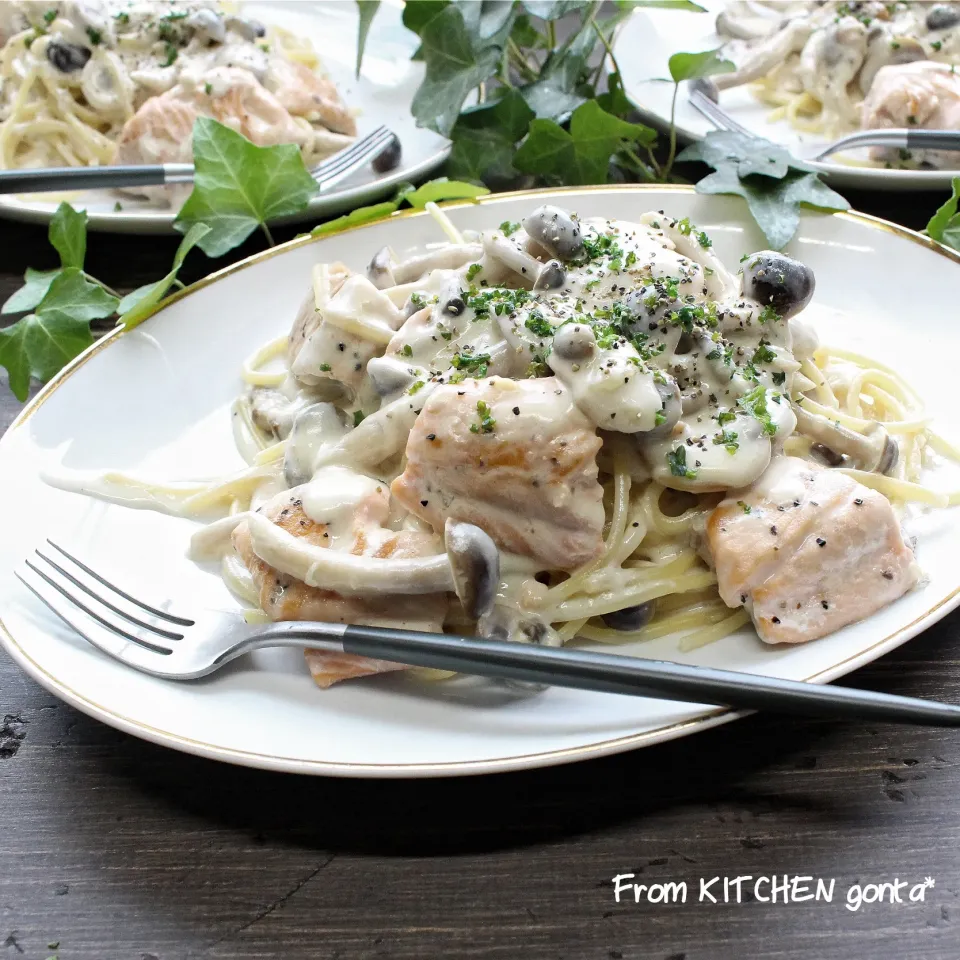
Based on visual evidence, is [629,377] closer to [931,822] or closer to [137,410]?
[931,822]

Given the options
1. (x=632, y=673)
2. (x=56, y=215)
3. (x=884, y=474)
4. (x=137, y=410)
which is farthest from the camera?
(x=56, y=215)

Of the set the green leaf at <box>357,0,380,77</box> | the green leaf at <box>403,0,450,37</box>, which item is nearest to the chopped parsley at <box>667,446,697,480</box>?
the green leaf at <box>403,0,450,37</box>

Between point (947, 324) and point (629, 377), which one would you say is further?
point (947, 324)

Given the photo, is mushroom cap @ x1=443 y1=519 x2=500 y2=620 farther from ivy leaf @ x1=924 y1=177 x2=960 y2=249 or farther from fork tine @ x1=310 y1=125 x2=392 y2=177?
fork tine @ x1=310 y1=125 x2=392 y2=177

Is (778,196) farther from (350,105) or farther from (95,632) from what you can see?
(95,632)

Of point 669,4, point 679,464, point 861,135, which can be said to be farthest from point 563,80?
point 679,464

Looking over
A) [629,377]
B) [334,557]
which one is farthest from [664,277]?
[334,557]
